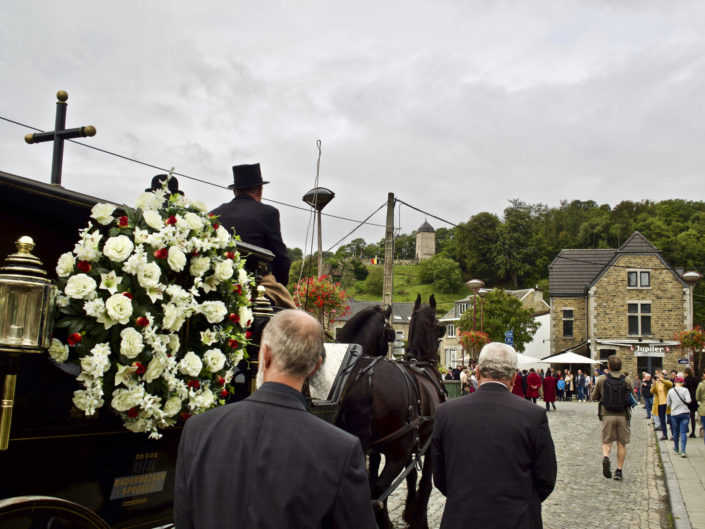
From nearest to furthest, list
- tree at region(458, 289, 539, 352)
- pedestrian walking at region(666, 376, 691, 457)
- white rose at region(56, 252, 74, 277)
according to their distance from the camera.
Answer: white rose at region(56, 252, 74, 277)
pedestrian walking at region(666, 376, 691, 457)
tree at region(458, 289, 539, 352)

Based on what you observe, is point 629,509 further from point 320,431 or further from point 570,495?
point 320,431

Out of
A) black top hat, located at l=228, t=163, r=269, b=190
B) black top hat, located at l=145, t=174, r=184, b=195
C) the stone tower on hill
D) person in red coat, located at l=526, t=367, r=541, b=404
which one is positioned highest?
the stone tower on hill

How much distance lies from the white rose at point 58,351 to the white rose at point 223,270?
875mm

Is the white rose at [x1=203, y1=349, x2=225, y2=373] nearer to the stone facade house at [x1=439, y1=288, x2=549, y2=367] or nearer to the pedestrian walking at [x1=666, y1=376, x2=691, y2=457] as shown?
the pedestrian walking at [x1=666, y1=376, x2=691, y2=457]

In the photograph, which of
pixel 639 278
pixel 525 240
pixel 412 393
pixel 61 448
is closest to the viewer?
pixel 61 448

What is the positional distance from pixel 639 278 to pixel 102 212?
157ft

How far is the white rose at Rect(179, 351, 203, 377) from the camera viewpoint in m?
3.21

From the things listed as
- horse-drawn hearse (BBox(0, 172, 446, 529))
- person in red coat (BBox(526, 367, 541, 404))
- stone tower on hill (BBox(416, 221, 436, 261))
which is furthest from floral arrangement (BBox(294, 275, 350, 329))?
stone tower on hill (BBox(416, 221, 436, 261))

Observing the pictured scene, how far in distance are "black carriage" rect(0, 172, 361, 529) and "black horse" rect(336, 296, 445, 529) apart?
2.55m

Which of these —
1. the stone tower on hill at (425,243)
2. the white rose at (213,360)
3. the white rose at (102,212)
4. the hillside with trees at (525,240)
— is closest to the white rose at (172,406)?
the white rose at (213,360)

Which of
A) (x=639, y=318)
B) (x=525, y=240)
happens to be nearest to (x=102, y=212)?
(x=639, y=318)

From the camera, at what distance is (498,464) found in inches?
144

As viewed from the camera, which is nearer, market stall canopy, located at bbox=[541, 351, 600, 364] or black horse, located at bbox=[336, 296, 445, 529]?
black horse, located at bbox=[336, 296, 445, 529]

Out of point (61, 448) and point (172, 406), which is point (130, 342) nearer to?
point (172, 406)
